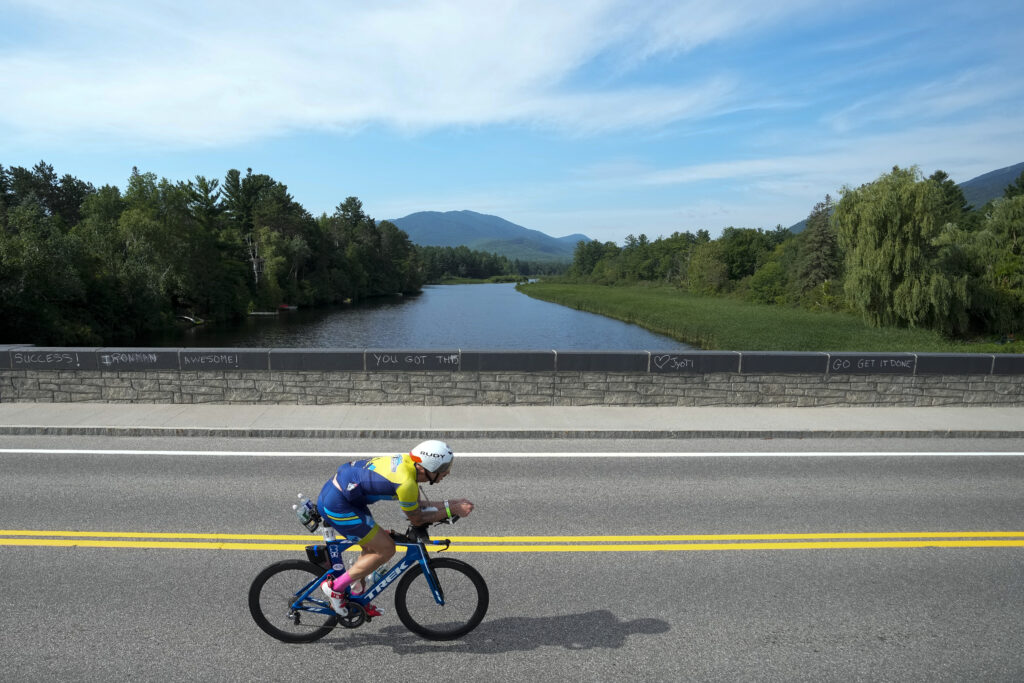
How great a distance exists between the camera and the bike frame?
4.65 metres

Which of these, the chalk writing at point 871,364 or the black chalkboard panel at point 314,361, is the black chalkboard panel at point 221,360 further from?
the chalk writing at point 871,364

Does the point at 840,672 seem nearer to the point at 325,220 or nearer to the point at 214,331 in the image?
the point at 214,331

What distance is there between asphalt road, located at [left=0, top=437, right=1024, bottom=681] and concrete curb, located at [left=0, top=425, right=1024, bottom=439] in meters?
1.22

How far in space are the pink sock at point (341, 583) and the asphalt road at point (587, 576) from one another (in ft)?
1.67

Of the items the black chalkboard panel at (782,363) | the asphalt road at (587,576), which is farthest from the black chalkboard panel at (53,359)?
the black chalkboard panel at (782,363)

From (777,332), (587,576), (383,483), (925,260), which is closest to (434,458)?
(383,483)

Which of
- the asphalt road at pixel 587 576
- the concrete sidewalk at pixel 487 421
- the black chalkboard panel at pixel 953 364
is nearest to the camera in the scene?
the asphalt road at pixel 587 576

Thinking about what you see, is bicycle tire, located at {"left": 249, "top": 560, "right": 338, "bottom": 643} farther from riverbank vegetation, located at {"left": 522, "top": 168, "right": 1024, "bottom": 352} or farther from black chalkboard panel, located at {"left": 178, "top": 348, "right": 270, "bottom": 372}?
riverbank vegetation, located at {"left": 522, "top": 168, "right": 1024, "bottom": 352}

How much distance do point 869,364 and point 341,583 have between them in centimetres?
1183

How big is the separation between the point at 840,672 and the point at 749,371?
882 cm

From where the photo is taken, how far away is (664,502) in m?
7.73

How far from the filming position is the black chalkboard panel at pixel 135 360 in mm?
12102

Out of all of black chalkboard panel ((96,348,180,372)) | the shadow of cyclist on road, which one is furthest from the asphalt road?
black chalkboard panel ((96,348,180,372))

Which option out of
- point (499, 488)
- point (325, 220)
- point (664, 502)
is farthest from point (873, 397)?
point (325, 220)
